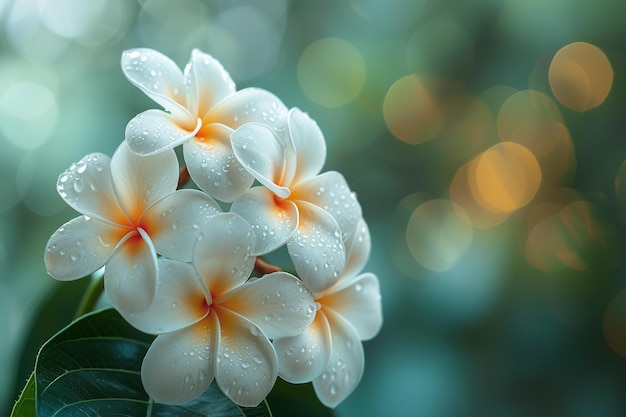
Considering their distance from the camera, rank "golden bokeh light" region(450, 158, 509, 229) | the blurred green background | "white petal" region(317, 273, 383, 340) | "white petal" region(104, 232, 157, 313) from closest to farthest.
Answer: "white petal" region(104, 232, 157, 313) < "white petal" region(317, 273, 383, 340) < the blurred green background < "golden bokeh light" region(450, 158, 509, 229)

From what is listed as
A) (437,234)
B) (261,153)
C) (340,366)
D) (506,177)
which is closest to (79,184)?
(261,153)

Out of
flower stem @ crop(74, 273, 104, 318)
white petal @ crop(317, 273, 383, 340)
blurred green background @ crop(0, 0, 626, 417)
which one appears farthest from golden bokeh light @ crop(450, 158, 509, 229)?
flower stem @ crop(74, 273, 104, 318)

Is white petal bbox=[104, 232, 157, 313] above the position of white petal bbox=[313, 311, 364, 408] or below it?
above

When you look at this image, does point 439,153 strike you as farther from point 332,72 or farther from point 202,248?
point 202,248

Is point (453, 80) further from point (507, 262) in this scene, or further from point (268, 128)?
point (268, 128)

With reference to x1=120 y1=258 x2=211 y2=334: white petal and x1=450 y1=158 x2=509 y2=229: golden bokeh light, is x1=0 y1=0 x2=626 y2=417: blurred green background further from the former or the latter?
x1=120 y1=258 x2=211 y2=334: white petal
